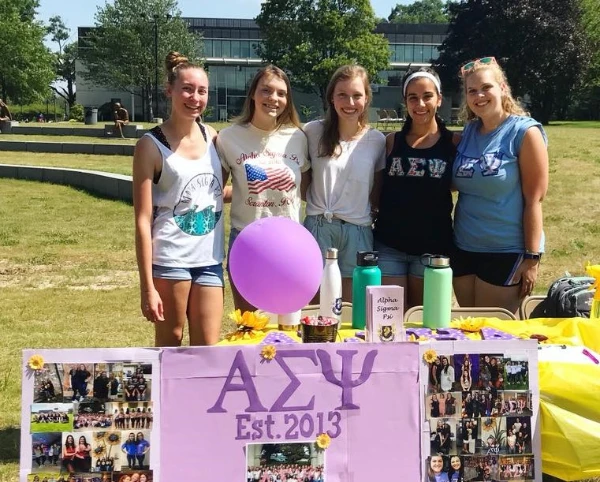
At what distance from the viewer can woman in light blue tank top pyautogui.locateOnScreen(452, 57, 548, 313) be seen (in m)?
2.96

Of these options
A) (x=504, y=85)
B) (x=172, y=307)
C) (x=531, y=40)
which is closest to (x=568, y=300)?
(x=504, y=85)

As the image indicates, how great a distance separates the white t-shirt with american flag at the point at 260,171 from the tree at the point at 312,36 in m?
40.6

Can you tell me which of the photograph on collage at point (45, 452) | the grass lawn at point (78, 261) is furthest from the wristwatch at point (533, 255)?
the grass lawn at point (78, 261)

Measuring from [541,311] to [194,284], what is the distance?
1656 millimetres

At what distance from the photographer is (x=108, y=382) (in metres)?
2.05

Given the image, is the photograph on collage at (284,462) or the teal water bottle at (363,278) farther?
the teal water bottle at (363,278)

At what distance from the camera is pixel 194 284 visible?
115 inches

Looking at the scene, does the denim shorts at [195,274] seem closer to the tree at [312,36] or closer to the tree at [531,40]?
the tree at [531,40]

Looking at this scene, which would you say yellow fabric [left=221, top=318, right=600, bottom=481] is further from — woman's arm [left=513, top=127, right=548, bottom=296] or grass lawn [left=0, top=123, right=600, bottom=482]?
grass lawn [left=0, top=123, right=600, bottom=482]

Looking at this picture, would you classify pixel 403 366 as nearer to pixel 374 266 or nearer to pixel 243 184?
pixel 374 266

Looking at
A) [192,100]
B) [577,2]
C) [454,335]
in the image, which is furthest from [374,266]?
[577,2]

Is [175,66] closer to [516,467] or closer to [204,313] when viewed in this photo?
[204,313]

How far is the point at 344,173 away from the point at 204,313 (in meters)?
→ 0.91

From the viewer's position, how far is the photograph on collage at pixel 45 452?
6.66ft
